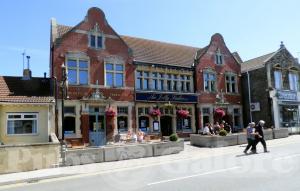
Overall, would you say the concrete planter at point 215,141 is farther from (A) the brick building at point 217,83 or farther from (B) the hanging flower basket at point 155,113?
(A) the brick building at point 217,83

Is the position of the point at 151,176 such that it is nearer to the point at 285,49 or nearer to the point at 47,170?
the point at 47,170

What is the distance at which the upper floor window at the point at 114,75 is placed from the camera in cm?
2552

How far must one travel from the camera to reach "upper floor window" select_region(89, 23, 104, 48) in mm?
25281

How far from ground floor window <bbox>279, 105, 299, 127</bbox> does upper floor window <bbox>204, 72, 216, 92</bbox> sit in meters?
7.36

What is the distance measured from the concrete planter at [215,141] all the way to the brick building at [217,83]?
18.0 ft

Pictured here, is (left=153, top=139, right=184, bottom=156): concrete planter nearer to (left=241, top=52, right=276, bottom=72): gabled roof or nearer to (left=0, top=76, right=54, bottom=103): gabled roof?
(left=0, top=76, right=54, bottom=103): gabled roof

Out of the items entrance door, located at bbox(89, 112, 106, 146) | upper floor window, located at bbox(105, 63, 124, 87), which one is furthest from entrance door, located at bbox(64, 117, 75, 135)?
upper floor window, located at bbox(105, 63, 124, 87)

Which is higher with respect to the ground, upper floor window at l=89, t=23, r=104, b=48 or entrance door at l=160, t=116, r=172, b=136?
upper floor window at l=89, t=23, r=104, b=48

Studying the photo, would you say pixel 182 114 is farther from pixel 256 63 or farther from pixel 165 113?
pixel 256 63

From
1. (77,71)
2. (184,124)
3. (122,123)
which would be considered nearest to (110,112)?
(122,123)

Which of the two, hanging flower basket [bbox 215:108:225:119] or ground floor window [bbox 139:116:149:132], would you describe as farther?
hanging flower basket [bbox 215:108:225:119]

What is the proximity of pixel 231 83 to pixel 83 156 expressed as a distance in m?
20.4

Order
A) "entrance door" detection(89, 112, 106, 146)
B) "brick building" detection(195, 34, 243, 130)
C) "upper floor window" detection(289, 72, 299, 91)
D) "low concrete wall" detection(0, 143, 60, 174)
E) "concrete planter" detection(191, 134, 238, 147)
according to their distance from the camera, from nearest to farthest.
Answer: "low concrete wall" detection(0, 143, 60, 174) < "concrete planter" detection(191, 134, 238, 147) < "entrance door" detection(89, 112, 106, 146) < "brick building" detection(195, 34, 243, 130) < "upper floor window" detection(289, 72, 299, 91)

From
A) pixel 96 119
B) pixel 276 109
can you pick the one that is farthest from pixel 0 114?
pixel 276 109
